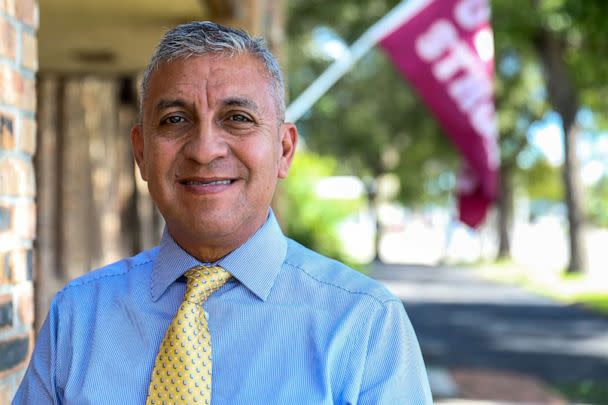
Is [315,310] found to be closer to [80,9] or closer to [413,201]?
[80,9]

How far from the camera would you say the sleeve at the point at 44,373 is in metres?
1.76

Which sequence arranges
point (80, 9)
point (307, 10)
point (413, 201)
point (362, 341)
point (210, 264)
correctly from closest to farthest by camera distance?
point (362, 341), point (210, 264), point (80, 9), point (307, 10), point (413, 201)

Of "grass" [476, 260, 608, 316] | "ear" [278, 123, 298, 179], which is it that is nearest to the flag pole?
"ear" [278, 123, 298, 179]

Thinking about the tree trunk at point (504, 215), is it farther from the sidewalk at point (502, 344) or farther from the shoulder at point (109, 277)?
the shoulder at point (109, 277)

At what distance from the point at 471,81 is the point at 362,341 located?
4806mm

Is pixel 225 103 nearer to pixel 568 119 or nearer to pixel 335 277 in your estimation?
pixel 335 277

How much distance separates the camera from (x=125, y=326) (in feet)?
5.85

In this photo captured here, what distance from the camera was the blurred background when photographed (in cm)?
242

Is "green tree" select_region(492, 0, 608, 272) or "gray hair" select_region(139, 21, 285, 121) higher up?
"green tree" select_region(492, 0, 608, 272)

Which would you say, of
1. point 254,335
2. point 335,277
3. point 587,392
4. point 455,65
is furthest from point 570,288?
point 254,335

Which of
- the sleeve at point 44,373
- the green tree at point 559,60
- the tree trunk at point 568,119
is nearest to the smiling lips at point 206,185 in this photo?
the sleeve at point 44,373

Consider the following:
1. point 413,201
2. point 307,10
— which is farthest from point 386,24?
point 413,201

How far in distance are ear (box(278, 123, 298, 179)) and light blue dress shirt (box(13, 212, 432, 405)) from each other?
0.18 metres

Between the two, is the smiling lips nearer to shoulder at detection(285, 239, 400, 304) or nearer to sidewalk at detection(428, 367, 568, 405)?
shoulder at detection(285, 239, 400, 304)
